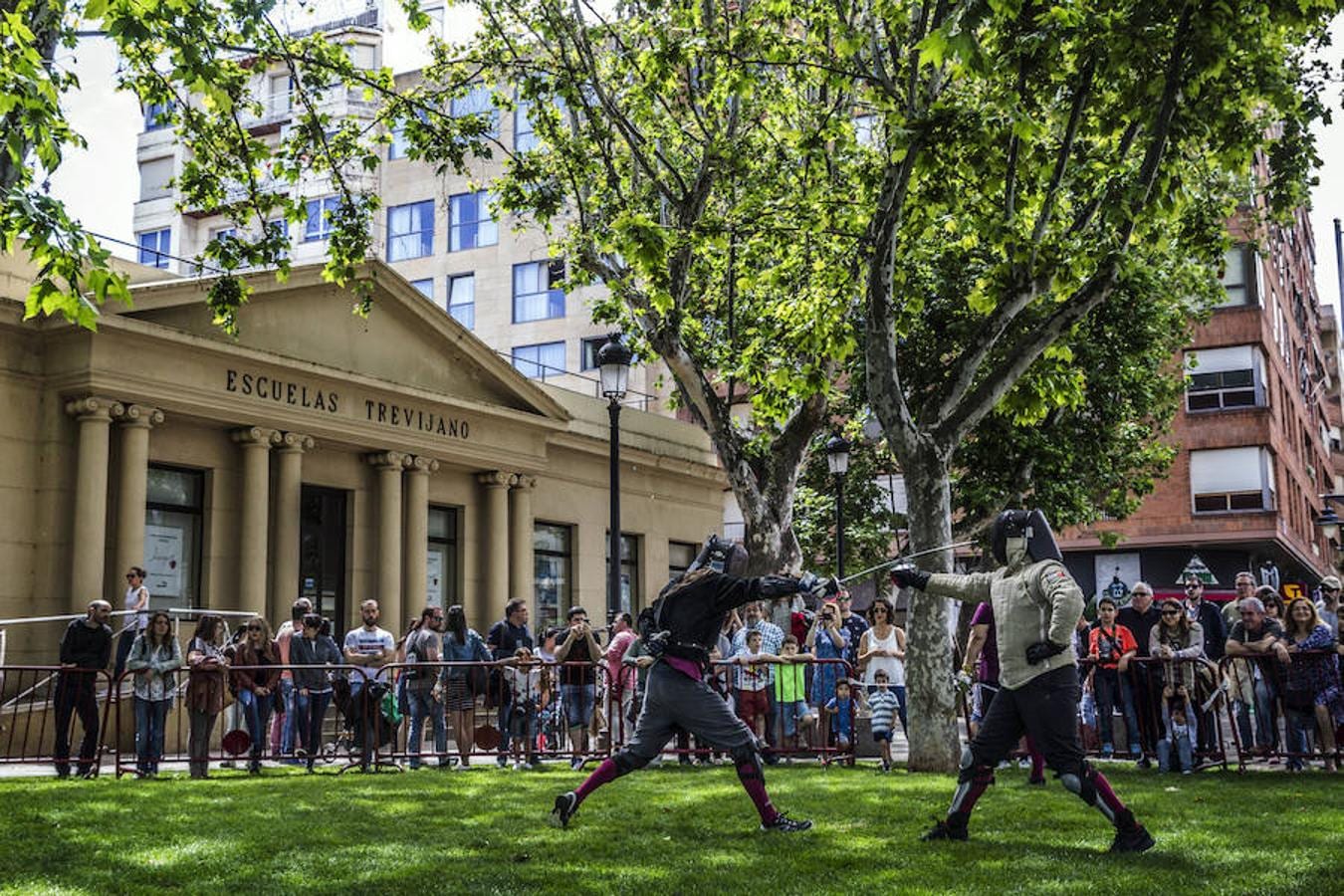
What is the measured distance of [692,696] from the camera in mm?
9039

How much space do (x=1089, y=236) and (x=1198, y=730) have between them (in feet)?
16.1

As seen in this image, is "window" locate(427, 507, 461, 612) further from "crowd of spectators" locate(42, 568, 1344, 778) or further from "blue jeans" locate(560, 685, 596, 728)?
"blue jeans" locate(560, 685, 596, 728)

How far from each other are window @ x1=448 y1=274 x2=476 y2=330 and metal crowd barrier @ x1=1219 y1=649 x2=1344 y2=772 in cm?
3771

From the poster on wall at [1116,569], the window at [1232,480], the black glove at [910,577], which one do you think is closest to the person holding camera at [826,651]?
the black glove at [910,577]

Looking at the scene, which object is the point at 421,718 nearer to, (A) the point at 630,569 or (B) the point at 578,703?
(B) the point at 578,703

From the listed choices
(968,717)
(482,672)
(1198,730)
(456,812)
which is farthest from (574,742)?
(1198,730)

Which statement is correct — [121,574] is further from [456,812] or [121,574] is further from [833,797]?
[833,797]

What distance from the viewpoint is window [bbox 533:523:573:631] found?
28.1 m

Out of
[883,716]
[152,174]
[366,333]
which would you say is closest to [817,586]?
[883,716]

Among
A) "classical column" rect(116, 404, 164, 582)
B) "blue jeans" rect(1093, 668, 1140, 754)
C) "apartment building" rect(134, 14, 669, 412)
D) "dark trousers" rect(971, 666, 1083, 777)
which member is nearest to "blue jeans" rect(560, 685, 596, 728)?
"blue jeans" rect(1093, 668, 1140, 754)

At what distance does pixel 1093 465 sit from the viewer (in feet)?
83.8

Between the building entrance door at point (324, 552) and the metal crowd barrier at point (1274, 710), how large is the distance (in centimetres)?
1483

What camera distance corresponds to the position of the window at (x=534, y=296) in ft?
155

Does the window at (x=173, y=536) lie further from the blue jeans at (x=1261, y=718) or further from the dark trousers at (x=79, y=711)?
the blue jeans at (x=1261, y=718)
